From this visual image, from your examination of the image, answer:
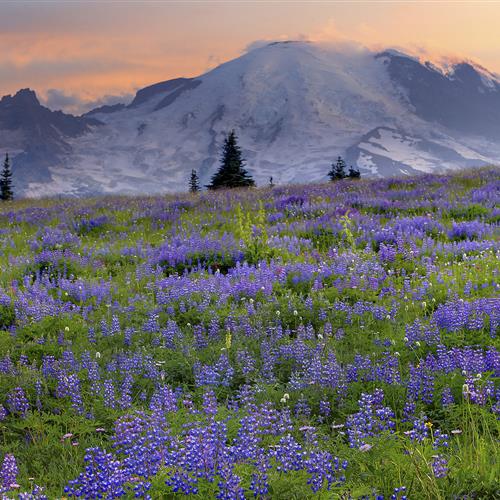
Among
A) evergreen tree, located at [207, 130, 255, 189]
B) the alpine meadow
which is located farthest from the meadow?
evergreen tree, located at [207, 130, 255, 189]

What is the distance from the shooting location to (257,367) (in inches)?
243

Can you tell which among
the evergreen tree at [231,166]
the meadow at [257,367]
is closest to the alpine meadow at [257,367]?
the meadow at [257,367]

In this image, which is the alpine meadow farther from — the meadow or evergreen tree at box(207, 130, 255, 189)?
evergreen tree at box(207, 130, 255, 189)

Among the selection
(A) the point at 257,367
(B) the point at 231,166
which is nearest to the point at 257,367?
(A) the point at 257,367

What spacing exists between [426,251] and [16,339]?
671cm

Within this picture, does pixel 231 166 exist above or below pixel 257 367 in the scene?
above

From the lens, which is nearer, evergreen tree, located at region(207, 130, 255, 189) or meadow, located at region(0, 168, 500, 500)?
meadow, located at region(0, 168, 500, 500)

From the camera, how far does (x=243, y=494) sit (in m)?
3.39

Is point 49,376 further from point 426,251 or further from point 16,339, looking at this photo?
point 426,251

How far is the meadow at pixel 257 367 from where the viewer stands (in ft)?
11.9

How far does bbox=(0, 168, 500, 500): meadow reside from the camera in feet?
11.9

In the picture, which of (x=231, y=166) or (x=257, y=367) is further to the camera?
(x=231, y=166)

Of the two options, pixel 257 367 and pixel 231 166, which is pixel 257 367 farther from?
pixel 231 166

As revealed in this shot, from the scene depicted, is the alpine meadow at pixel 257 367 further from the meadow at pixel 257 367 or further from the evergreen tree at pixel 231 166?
the evergreen tree at pixel 231 166
